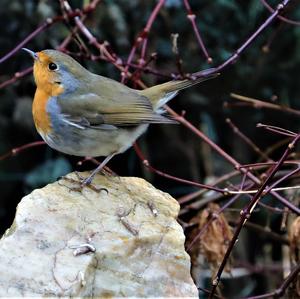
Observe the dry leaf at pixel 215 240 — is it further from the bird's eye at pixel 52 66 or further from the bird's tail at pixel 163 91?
the bird's eye at pixel 52 66

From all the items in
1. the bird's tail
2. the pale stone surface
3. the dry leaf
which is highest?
the bird's tail

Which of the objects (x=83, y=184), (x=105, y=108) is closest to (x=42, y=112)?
(x=105, y=108)

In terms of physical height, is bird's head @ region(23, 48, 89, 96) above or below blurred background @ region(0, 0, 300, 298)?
above

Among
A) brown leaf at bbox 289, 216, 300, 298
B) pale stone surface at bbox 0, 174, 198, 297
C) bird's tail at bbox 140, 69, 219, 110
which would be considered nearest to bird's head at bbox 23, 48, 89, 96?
bird's tail at bbox 140, 69, 219, 110

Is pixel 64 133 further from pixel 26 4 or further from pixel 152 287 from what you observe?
pixel 26 4

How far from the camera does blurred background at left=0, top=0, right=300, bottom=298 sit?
493 centimetres

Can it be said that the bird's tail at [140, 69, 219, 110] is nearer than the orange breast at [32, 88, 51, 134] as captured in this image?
No

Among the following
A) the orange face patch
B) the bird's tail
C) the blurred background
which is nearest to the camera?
the orange face patch

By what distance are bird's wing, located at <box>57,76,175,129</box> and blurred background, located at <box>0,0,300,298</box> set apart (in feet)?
4.52

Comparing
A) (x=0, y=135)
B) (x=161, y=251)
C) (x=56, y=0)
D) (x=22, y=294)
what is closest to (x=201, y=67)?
(x=56, y=0)

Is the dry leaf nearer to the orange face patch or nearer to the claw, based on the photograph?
the claw

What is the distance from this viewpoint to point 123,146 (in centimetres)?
341

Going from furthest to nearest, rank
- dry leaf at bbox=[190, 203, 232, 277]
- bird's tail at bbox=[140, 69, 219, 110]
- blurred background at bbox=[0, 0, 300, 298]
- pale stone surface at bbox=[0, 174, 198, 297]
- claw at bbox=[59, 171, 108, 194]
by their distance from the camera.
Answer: blurred background at bbox=[0, 0, 300, 298], bird's tail at bbox=[140, 69, 219, 110], dry leaf at bbox=[190, 203, 232, 277], claw at bbox=[59, 171, 108, 194], pale stone surface at bbox=[0, 174, 198, 297]

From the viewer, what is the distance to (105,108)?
342 cm
